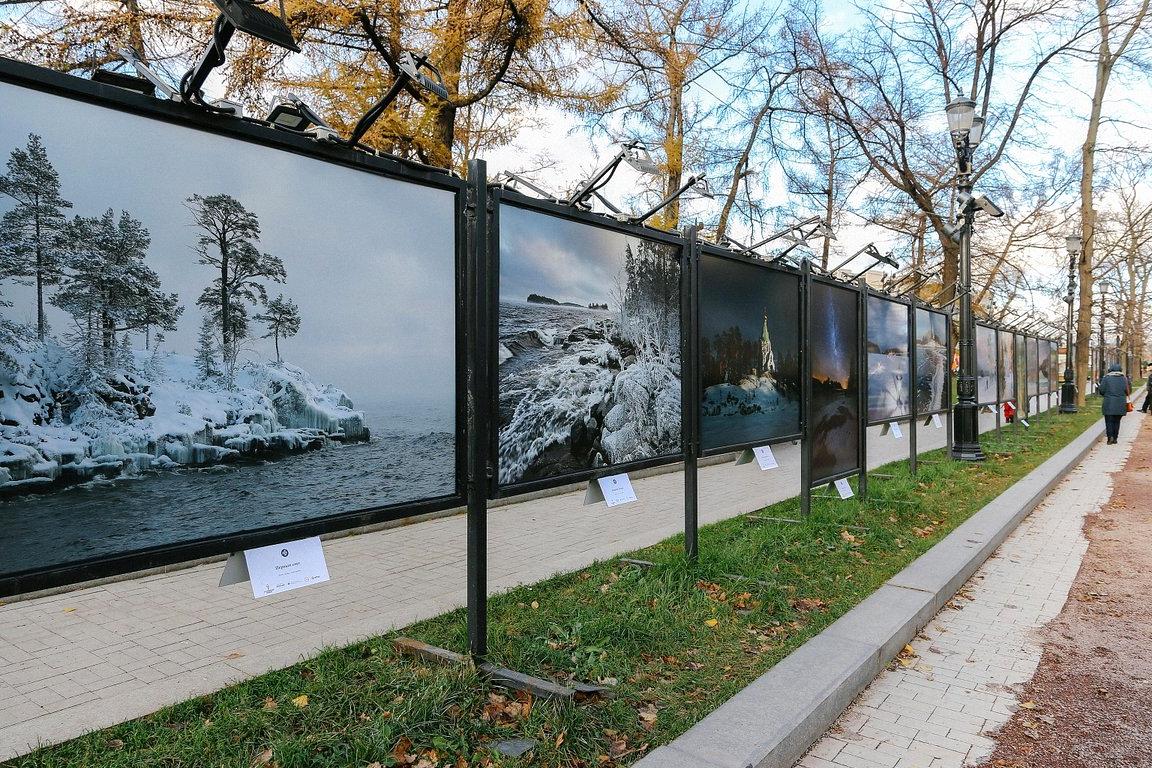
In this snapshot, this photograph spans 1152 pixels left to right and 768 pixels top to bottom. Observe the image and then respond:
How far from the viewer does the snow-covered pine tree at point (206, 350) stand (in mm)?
2660

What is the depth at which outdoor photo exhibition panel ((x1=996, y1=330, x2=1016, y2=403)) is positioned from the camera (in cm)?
1645

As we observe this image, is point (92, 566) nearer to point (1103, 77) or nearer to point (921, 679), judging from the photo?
point (921, 679)

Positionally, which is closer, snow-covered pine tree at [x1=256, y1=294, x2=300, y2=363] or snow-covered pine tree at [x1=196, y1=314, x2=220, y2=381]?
snow-covered pine tree at [x1=196, y1=314, x2=220, y2=381]

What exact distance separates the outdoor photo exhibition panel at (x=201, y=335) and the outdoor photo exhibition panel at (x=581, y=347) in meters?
0.49

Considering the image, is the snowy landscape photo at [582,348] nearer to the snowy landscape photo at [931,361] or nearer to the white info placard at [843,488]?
the white info placard at [843,488]

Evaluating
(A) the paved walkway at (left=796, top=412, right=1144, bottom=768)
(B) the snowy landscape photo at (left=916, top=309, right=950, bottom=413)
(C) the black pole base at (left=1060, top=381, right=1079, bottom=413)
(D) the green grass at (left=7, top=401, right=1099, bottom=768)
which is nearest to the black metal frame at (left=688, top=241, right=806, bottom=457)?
(D) the green grass at (left=7, top=401, right=1099, bottom=768)

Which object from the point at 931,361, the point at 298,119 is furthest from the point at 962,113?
the point at 298,119

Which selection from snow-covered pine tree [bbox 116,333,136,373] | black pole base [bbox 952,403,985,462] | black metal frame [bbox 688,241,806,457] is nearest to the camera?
snow-covered pine tree [bbox 116,333,136,373]

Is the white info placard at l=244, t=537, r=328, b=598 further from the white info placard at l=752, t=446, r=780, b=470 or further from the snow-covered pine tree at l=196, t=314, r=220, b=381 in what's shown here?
the white info placard at l=752, t=446, r=780, b=470

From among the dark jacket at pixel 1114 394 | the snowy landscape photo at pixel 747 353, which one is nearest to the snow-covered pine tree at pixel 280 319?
the snowy landscape photo at pixel 747 353

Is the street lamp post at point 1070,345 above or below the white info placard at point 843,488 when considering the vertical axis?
above

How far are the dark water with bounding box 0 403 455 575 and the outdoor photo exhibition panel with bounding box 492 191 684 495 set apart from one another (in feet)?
1.59

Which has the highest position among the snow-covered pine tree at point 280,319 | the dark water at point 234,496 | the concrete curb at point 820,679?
the snow-covered pine tree at point 280,319

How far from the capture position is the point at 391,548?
6801mm
